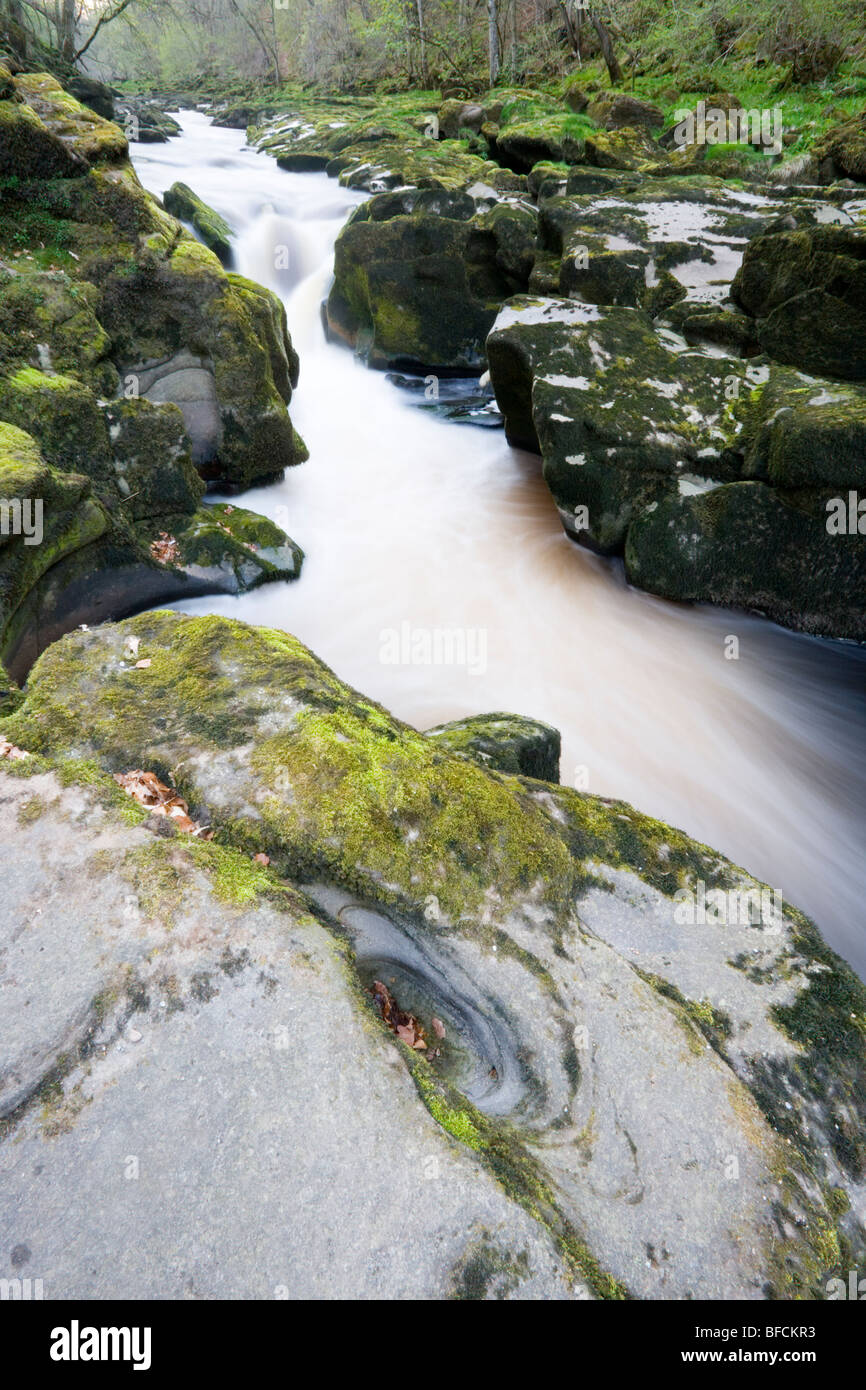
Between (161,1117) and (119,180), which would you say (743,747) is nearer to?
(161,1117)

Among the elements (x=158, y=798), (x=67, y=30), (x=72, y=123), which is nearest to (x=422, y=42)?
(x=67, y=30)

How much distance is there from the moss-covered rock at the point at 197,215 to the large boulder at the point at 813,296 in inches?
411

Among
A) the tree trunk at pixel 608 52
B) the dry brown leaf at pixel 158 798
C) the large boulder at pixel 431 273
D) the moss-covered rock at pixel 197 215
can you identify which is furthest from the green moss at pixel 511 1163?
the tree trunk at pixel 608 52

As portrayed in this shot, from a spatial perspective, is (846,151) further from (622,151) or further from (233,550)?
(233,550)

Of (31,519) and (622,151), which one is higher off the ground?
(622,151)

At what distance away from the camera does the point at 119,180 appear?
28.5ft

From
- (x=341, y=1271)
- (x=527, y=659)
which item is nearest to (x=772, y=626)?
(x=527, y=659)

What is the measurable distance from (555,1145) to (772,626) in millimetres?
6389

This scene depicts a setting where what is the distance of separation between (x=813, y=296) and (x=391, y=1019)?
876 cm

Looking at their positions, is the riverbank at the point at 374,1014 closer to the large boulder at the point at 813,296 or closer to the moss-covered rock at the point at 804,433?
the moss-covered rock at the point at 804,433

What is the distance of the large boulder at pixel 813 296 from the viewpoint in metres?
7.35

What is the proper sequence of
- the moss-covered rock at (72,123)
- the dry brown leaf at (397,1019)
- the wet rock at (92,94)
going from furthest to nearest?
the wet rock at (92,94), the moss-covered rock at (72,123), the dry brown leaf at (397,1019)

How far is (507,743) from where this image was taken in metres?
4.43

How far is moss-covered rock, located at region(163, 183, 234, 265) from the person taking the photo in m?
13.6
